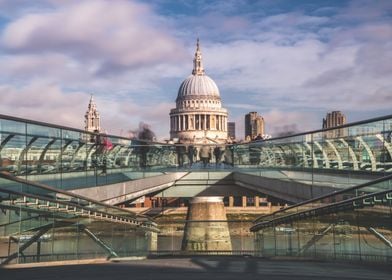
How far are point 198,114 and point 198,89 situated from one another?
366 inches

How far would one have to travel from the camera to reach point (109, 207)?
1422 cm

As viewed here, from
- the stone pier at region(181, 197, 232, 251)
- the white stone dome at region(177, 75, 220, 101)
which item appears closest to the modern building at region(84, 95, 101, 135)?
the white stone dome at region(177, 75, 220, 101)

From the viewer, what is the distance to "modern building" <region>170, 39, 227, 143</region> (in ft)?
484

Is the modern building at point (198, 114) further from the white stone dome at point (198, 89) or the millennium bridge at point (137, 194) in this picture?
the millennium bridge at point (137, 194)

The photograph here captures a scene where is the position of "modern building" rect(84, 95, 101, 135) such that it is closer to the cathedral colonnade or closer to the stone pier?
the cathedral colonnade

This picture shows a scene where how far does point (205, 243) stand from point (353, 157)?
472 inches

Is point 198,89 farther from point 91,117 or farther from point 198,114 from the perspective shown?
point 91,117

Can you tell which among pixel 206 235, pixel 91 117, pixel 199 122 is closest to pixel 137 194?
pixel 206 235

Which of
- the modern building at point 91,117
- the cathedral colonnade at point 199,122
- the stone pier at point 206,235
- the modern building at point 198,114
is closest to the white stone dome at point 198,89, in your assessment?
the modern building at point 198,114

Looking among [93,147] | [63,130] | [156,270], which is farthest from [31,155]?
[93,147]

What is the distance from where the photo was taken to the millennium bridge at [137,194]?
10461mm

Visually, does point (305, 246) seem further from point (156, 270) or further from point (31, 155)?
point (31, 155)

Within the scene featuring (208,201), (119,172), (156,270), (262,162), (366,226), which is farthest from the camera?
(208,201)

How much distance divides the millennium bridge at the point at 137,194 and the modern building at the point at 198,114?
12168cm
